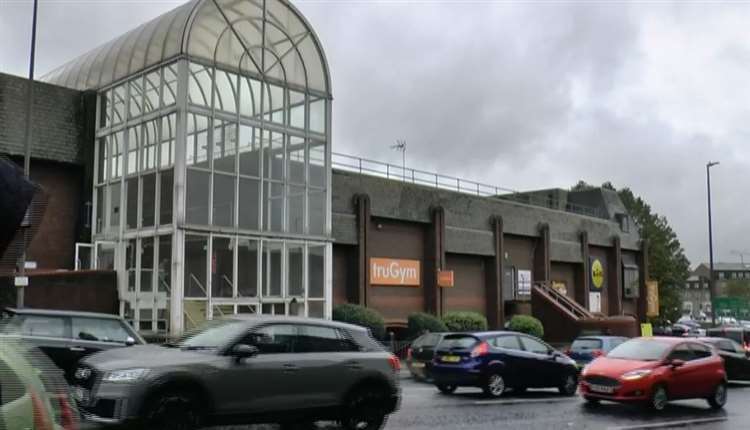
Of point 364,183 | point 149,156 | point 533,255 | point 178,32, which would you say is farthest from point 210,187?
point 533,255

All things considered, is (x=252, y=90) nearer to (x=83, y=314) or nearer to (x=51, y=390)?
(x=83, y=314)

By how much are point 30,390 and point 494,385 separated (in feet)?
45.8

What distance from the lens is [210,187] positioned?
24797 millimetres

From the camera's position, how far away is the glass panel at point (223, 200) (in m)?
25.0

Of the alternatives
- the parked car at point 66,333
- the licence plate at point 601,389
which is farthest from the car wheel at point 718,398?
the parked car at point 66,333

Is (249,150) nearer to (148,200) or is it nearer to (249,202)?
(249,202)

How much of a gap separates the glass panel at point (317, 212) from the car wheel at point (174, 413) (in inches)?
731

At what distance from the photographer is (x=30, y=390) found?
13.4 feet

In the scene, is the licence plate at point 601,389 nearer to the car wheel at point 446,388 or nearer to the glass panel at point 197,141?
the car wheel at point 446,388

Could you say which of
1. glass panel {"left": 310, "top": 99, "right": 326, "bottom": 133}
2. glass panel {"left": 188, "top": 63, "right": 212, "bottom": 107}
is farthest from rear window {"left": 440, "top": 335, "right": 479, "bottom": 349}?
glass panel {"left": 310, "top": 99, "right": 326, "bottom": 133}

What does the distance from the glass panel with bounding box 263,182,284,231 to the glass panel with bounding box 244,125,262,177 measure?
2.69 feet

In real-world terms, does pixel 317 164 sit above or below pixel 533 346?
above

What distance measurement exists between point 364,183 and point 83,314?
20.3 m

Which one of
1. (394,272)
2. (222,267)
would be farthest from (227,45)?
(394,272)
